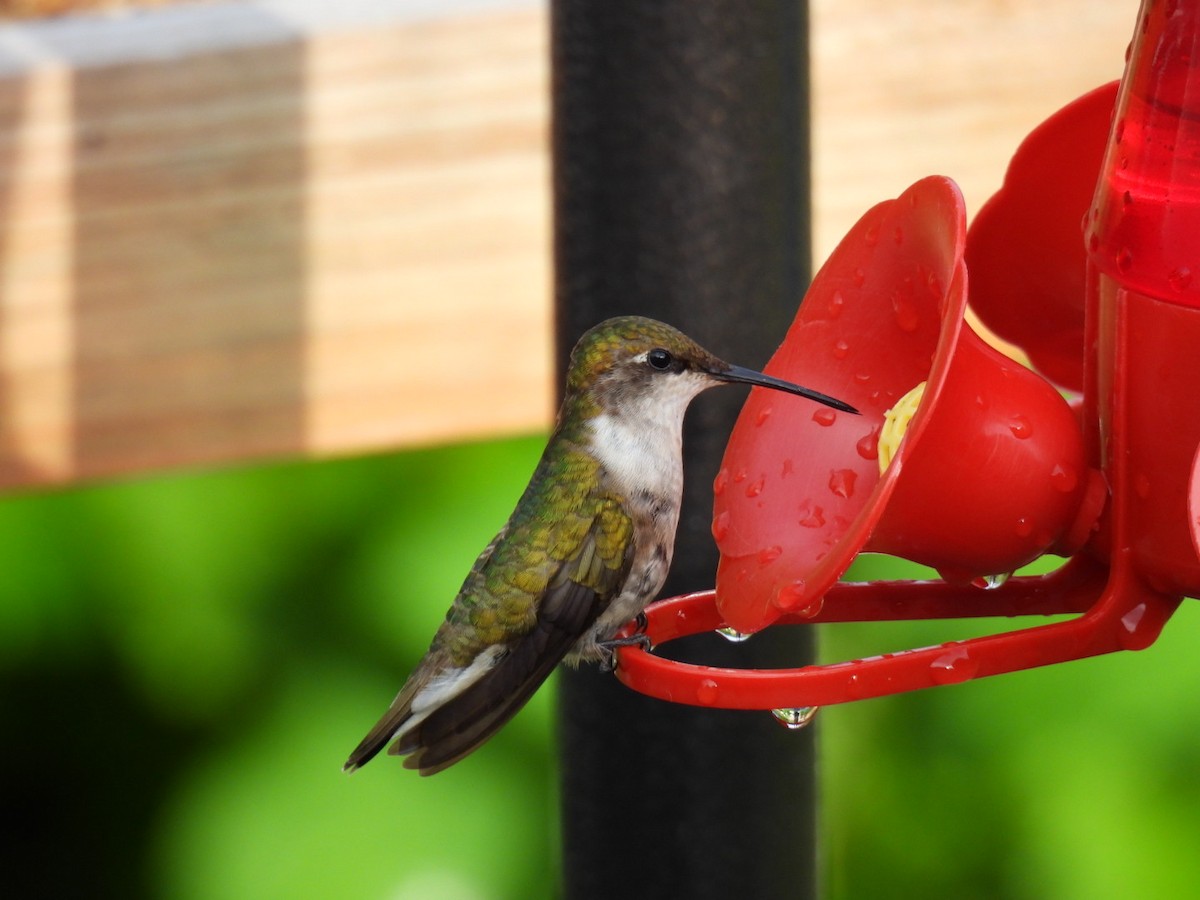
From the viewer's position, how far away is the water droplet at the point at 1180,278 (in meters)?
1.46

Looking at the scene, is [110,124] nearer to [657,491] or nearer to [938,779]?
[657,491]

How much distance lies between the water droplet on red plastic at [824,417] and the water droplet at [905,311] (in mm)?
135

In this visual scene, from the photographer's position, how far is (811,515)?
1734 mm

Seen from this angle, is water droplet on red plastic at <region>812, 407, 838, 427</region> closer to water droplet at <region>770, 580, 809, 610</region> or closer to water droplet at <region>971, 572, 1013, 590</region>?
water droplet at <region>971, 572, 1013, 590</region>

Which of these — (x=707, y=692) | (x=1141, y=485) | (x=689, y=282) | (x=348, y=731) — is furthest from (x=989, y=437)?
(x=348, y=731)

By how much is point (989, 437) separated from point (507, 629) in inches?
34.1

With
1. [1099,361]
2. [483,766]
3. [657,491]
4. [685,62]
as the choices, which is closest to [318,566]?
[483,766]

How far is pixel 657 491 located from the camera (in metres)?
2.11

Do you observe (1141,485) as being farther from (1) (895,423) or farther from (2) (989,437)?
(1) (895,423)

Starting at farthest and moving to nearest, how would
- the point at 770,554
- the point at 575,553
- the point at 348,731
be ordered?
the point at 348,731, the point at 575,553, the point at 770,554

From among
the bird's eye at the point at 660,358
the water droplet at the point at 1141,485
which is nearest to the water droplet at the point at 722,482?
the bird's eye at the point at 660,358

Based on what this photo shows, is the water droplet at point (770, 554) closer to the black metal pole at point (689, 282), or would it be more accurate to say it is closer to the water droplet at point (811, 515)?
the water droplet at point (811, 515)

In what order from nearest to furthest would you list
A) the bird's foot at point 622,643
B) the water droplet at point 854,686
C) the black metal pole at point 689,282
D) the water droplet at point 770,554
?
the water droplet at point 854,686, the water droplet at point 770,554, the bird's foot at point 622,643, the black metal pole at point 689,282

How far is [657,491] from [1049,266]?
23.5 inches
